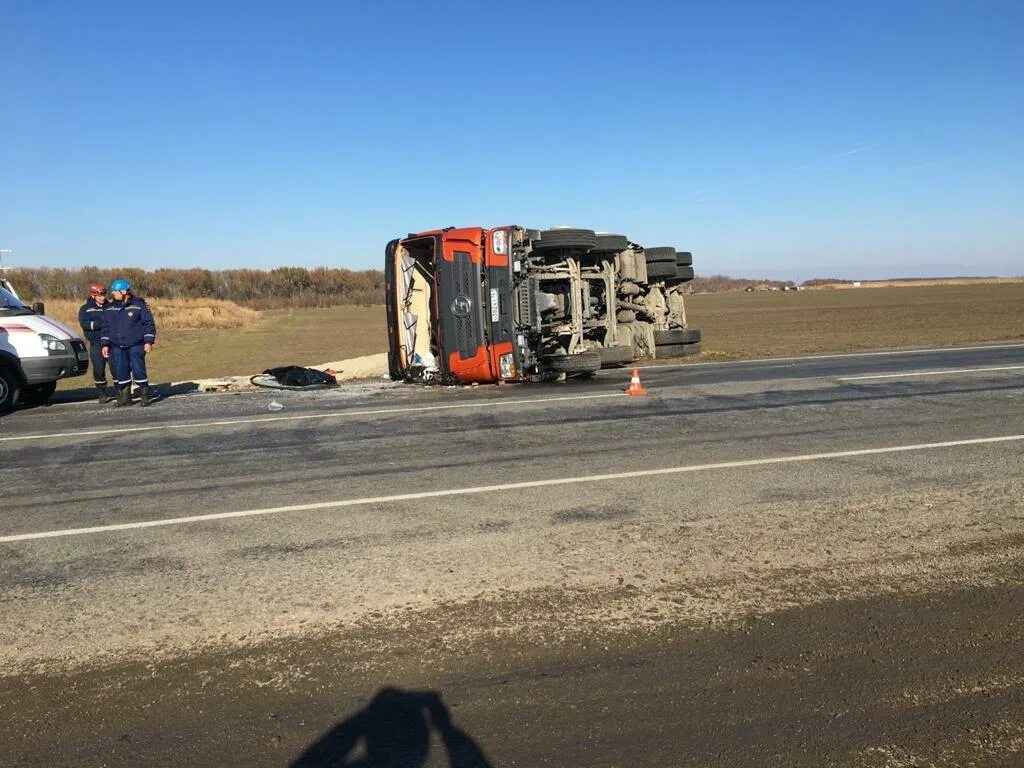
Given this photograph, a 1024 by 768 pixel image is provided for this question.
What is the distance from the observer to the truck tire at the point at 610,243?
12508mm

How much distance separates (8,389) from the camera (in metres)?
10.8

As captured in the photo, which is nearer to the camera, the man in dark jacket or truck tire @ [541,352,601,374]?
truck tire @ [541,352,601,374]

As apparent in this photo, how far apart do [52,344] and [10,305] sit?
87 cm

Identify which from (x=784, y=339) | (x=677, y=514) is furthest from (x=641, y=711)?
(x=784, y=339)

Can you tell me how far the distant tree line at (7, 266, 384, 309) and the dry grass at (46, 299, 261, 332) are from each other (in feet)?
90.6

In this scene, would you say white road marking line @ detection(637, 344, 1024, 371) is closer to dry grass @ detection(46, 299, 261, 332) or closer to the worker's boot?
the worker's boot

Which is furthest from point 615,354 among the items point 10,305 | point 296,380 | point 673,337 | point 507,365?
point 10,305

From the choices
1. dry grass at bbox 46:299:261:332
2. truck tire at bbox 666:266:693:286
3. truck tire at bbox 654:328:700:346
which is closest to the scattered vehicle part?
truck tire at bbox 654:328:700:346

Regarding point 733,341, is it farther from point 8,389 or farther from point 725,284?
point 725,284

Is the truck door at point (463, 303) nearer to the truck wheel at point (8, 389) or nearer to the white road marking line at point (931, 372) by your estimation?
the white road marking line at point (931, 372)

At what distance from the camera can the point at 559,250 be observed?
12344 mm

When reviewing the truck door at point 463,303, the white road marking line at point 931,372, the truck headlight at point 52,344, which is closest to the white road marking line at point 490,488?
the white road marking line at point 931,372

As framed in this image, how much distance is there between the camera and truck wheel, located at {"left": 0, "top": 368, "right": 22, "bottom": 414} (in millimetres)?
10703

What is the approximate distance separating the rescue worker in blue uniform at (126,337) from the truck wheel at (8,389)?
119 cm
